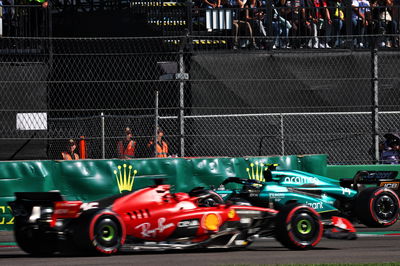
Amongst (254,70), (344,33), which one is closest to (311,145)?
(254,70)

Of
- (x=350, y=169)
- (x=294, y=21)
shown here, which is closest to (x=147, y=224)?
(x=350, y=169)

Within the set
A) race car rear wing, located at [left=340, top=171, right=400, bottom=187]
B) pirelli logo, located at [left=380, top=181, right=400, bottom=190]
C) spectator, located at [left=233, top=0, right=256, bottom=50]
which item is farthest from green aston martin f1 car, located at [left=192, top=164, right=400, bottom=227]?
spectator, located at [left=233, top=0, right=256, bottom=50]

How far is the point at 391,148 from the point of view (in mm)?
15969

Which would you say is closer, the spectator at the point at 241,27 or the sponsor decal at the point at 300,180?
the sponsor decal at the point at 300,180

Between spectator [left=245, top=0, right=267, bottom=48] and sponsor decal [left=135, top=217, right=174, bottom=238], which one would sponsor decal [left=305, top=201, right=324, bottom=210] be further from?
spectator [left=245, top=0, right=267, bottom=48]

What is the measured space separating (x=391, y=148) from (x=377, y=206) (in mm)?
2911

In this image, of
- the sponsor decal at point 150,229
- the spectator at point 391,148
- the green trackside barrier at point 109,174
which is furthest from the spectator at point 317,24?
the sponsor decal at point 150,229

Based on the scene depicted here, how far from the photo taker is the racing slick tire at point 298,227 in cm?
1050

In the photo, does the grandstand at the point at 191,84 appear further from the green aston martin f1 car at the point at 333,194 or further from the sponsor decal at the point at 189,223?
the sponsor decal at the point at 189,223

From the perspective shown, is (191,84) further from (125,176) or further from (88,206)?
(88,206)

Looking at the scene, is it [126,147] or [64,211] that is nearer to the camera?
[64,211]

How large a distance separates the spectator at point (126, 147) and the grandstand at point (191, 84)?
0.44 feet

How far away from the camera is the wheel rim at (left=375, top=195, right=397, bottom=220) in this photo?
13.3 meters

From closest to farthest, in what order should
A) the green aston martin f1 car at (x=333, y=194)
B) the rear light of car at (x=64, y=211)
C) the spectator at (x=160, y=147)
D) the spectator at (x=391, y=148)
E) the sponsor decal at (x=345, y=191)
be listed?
the rear light of car at (x=64, y=211) < the green aston martin f1 car at (x=333, y=194) < the sponsor decal at (x=345, y=191) < the spectator at (x=160, y=147) < the spectator at (x=391, y=148)
